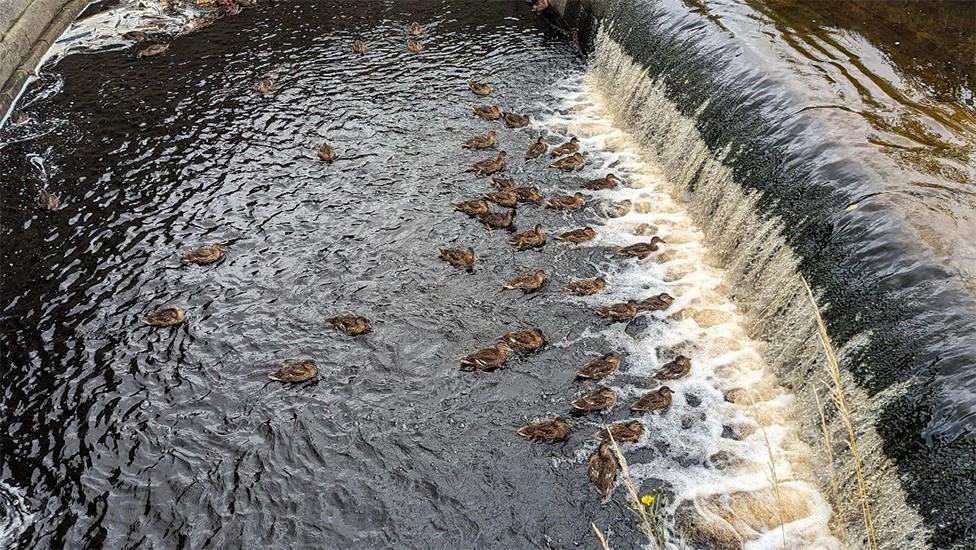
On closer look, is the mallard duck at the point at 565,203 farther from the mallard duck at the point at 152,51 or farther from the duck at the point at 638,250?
the mallard duck at the point at 152,51

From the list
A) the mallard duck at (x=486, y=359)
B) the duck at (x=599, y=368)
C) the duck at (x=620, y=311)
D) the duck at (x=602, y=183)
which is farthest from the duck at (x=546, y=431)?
the duck at (x=602, y=183)

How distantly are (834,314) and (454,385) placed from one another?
14.6ft

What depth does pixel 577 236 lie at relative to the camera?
10.4m

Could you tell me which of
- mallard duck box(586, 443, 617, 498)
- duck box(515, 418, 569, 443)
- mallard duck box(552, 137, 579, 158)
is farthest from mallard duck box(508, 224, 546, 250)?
mallard duck box(586, 443, 617, 498)

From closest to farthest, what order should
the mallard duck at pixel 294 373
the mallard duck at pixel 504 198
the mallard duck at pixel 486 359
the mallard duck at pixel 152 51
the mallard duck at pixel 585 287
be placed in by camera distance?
the mallard duck at pixel 294 373 < the mallard duck at pixel 486 359 < the mallard duck at pixel 585 287 < the mallard duck at pixel 504 198 < the mallard duck at pixel 152 51

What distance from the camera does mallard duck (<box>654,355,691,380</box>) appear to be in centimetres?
819

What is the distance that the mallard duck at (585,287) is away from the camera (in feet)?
→ 31.3

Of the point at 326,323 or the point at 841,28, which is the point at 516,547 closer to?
the point at 326,323

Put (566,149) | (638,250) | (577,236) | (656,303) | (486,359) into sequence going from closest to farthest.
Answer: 1. (486,359)
2. (656,303)
3. (638,250)
4. (577,236)
5. (566,149)

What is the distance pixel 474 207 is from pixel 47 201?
275 inches

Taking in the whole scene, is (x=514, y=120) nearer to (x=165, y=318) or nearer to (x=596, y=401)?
(x=596, y=401)

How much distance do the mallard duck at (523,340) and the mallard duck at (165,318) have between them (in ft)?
14.0

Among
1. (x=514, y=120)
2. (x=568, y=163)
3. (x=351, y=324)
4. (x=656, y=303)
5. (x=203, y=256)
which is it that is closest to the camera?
(x=351, y=324)

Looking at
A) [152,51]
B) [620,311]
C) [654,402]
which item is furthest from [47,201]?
[654,402]
